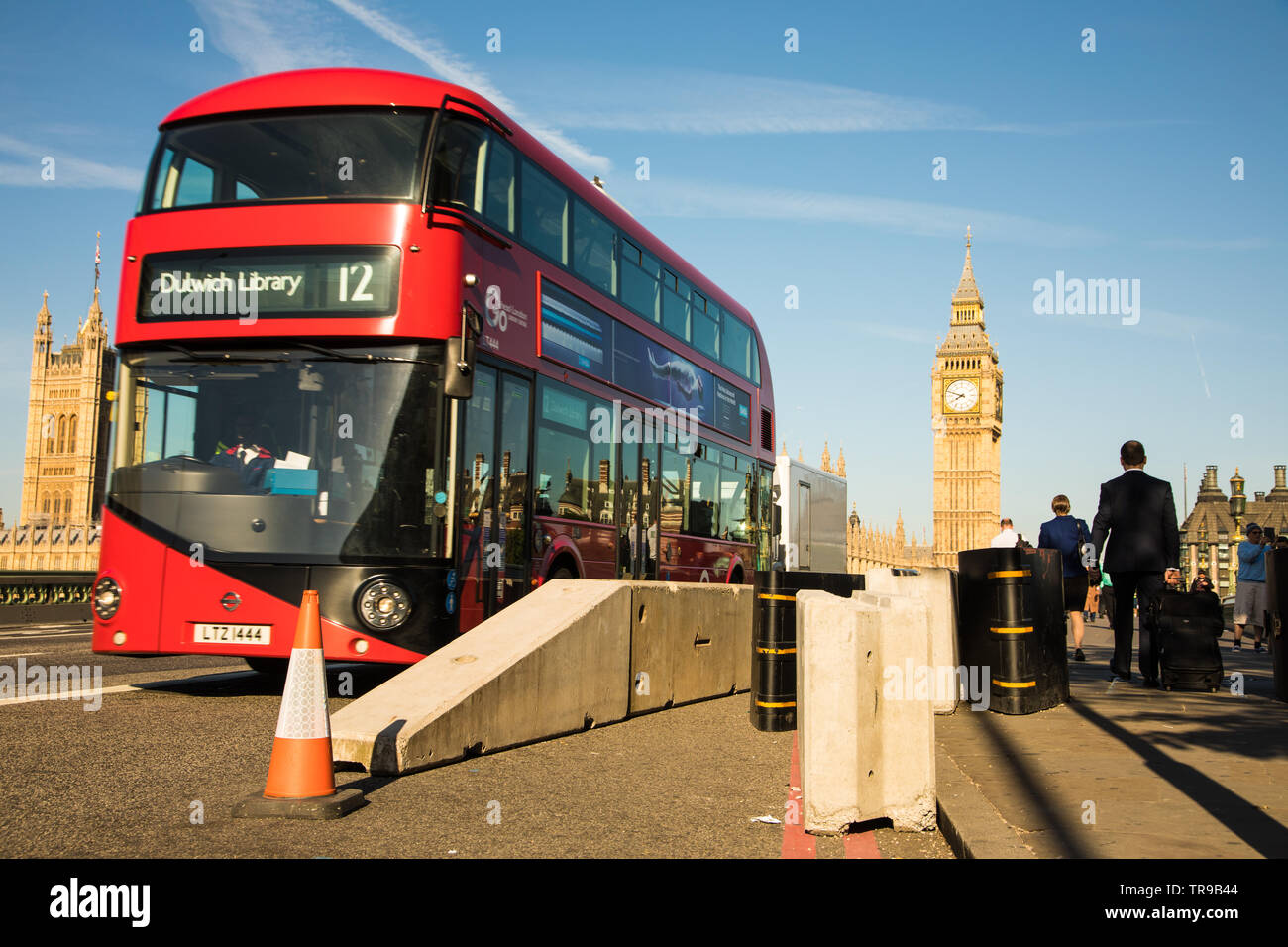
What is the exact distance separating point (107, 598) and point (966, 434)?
119 meters

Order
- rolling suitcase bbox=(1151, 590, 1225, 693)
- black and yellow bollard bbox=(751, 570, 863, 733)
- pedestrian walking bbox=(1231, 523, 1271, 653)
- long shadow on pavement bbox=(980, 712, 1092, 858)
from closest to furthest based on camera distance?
long shadow on pavement bbox=(980, 712, 1092, 858), black and yellow bollard bbox=(751, 570, 863, 733), rolling suitcase bbox=(1151, 590, 1225, 693), pedestrian walking bbox=(1231, 523, 1271, 653)

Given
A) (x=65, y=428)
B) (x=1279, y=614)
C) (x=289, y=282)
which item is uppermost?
(x=65, y=428)

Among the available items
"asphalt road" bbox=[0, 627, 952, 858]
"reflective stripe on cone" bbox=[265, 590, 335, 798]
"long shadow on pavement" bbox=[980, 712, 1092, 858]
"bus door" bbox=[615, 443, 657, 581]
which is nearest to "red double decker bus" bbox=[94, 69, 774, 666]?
"asphalt road" bbox=[0, 627, 952, 858]

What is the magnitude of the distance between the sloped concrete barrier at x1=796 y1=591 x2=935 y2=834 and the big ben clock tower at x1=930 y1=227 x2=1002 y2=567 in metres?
119

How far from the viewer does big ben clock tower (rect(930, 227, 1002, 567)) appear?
12125 cm

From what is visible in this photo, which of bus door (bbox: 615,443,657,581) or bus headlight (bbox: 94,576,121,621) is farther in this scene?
bus door (bbox: 615,443,657,581)

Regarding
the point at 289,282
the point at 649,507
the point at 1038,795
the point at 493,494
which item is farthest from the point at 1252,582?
the point at 289,282

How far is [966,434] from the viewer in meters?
122

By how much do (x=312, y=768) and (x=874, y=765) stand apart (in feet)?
7.46

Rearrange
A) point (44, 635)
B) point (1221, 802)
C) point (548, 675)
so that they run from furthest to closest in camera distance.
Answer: point (44, 635) → point (548, 675) → point (1221, 802)

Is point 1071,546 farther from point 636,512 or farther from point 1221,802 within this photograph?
point 1221,802

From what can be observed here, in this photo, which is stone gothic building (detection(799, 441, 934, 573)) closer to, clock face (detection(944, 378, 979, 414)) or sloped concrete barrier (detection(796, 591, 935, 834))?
clock face (detection(944, 378, 979, 414))
